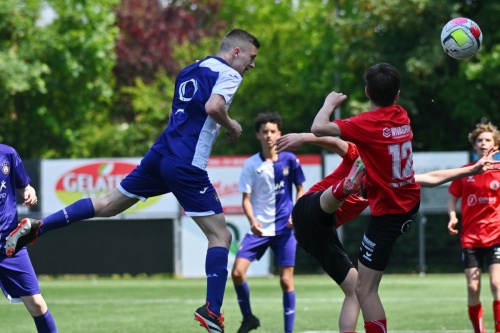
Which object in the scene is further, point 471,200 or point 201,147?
point 471,200

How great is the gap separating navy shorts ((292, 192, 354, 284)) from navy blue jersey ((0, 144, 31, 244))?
8.15 feet

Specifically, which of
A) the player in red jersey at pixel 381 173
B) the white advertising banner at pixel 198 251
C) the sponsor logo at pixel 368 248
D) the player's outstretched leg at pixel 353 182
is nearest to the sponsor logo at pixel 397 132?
the player in red jersey at pixel 381 173

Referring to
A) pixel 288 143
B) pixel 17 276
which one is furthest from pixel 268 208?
pixel 288 143

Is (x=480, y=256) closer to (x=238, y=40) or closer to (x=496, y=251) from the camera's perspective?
(x=496, y=251)

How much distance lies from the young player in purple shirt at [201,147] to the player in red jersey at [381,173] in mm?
835

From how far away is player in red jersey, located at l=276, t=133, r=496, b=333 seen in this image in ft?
26.0

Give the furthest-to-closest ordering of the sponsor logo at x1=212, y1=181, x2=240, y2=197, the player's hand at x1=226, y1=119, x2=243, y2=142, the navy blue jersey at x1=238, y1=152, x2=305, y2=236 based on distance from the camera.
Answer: the sponsor logo at x1=212, y1=181, x2=240, y2=197 → the navy blue jersey at x1=238, y1=152, x2=305, y2=236 → the player's hand at x1=226, y1=119, x2=243, y2=142

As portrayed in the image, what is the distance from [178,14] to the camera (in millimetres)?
41969

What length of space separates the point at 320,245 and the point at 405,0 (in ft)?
66.9

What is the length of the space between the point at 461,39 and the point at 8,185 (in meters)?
4.09

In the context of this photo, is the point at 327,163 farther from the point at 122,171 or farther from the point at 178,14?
the point at 178,14

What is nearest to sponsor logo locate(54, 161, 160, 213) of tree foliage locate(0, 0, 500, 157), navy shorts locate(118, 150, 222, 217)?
tree foliage locate(0, 0, 500, 157)

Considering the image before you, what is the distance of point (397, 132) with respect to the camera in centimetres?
749

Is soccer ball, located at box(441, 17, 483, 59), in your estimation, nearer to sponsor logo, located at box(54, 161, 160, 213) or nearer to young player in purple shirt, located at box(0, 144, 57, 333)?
young player in purple shirt, located at box(0, 144, 57, 333)
